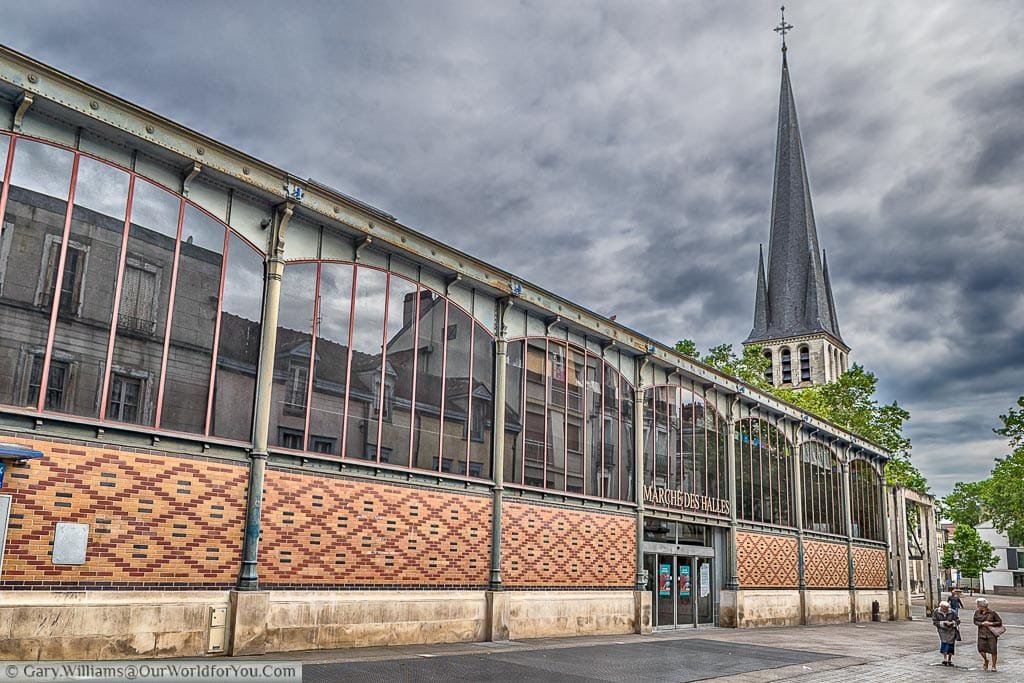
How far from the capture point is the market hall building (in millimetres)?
11352

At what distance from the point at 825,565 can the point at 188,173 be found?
27.8 m

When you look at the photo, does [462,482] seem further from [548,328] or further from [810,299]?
[810,299]

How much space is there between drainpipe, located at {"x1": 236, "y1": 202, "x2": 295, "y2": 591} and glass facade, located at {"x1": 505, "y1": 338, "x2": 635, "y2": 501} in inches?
252

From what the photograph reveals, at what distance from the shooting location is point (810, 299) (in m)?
84.4

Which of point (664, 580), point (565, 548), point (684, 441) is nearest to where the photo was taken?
point (565, 548)

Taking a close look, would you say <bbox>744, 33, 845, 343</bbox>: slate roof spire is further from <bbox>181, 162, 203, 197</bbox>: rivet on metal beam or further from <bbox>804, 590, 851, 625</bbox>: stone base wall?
<bbox>181, 162, 203, 197</bbox>: rivet on metal beam

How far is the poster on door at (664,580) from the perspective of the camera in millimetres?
23688

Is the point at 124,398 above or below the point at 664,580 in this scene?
above

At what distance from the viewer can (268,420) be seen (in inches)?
545

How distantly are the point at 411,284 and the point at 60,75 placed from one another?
7.24 metres

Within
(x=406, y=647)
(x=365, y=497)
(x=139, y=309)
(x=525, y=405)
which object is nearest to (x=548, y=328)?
(x=525, y=405)

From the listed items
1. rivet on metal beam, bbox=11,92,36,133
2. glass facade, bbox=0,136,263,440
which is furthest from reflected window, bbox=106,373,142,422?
rivet on metal beam, bbox=11,92,36,133

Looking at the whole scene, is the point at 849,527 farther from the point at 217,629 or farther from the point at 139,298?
the point at 139,298

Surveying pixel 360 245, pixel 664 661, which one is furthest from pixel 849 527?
pixel 360 245
